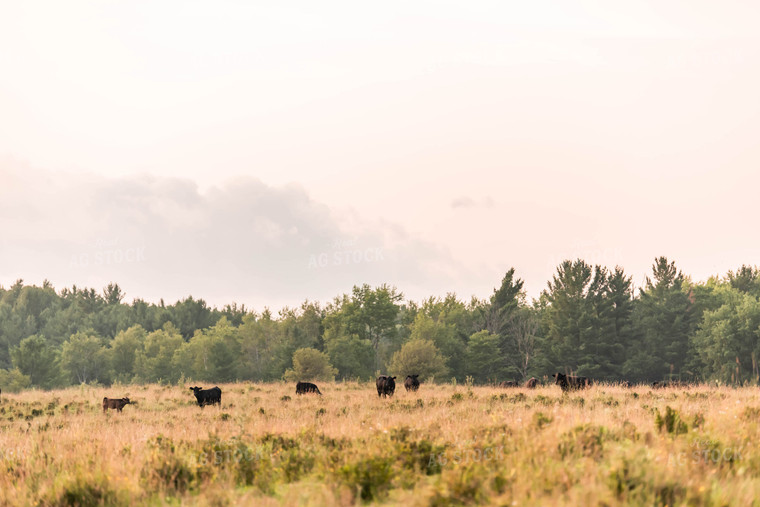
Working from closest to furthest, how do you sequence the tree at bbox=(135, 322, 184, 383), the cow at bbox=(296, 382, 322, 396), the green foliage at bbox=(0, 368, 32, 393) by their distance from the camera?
the cow at bbox=(296, 382, 322, 396), the green foliage at bbox=(0, 368, 32, 393), the tree at bbox=(135, 322, 184, 383)

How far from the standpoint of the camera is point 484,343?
2445 inches

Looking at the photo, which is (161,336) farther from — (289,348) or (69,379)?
(289,348)

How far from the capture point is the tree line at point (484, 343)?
61375 mm

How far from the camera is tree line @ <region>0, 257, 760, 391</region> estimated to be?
61375 mm

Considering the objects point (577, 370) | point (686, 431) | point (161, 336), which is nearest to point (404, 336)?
point (577, 370)

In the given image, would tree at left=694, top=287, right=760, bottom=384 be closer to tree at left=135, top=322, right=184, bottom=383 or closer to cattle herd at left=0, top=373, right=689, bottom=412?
cattle herd at left=0, top=373, right=689, bottom=412

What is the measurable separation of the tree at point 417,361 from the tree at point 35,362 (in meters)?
45.9

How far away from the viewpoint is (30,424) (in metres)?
19.1

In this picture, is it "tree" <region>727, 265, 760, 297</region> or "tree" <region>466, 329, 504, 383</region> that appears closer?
"tree" <region>466, 329, 504, 383</region>

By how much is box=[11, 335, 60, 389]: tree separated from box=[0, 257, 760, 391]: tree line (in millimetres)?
139

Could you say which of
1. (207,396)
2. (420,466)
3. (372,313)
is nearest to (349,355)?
(372,313)

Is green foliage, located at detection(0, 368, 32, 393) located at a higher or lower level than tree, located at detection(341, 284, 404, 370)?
lower

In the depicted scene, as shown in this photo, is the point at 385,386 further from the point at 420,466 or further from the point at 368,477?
the point at 368,477

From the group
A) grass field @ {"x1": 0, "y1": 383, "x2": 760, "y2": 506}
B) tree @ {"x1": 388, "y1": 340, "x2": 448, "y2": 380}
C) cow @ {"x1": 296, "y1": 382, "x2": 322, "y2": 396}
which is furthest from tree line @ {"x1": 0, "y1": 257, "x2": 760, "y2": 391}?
grass field @ {"x1": 0, "y1": 383, "x2": 760, "y2": 506}
